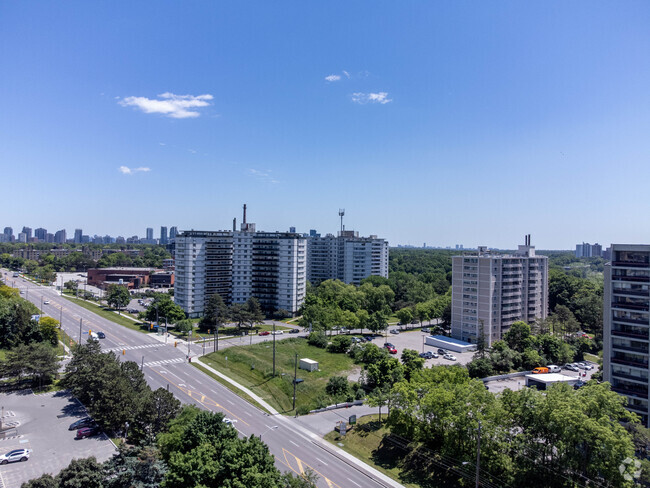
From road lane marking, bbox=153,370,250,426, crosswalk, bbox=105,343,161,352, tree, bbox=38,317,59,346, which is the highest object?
tree, bbox=38,317,59,346

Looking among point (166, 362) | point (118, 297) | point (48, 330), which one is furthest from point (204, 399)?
point (118, 297)

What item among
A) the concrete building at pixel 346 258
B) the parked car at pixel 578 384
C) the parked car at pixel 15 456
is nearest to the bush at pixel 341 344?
the parked car at pixel 578 384

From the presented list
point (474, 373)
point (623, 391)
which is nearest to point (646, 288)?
point (623, 391)

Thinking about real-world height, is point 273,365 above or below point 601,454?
below

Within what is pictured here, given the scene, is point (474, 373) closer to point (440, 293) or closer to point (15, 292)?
point (440, 293)

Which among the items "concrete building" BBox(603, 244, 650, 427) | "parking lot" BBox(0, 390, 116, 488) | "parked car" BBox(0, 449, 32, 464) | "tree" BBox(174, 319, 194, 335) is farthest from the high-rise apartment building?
"concrete building" BBox(603, 244, 650, 427)

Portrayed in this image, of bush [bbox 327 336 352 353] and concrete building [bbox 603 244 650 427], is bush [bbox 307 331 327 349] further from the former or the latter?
concrete building [bbox 603 244 650 427]

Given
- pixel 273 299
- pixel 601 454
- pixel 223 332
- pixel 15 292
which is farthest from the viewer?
pixel 273 299
